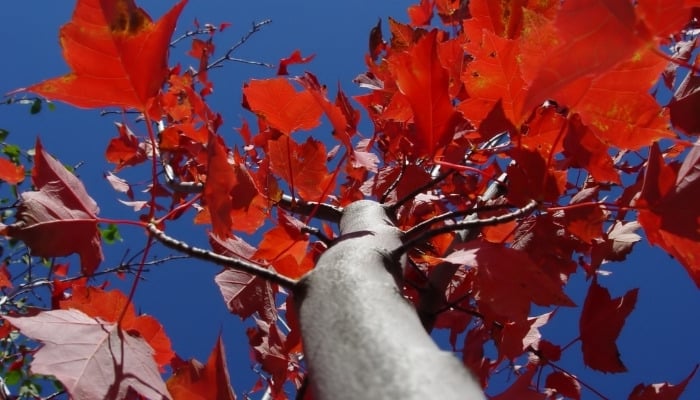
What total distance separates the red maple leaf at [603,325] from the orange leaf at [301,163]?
0.37m

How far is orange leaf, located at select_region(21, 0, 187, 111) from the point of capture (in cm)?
44

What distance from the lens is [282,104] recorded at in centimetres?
65

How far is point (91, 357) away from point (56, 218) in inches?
5.2

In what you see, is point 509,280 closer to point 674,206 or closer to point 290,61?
point 674,206

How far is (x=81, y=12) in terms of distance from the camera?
44 cm

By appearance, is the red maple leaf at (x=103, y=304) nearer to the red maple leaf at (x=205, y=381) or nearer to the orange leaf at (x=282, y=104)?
the red maple leaf at (x=205, y=381)

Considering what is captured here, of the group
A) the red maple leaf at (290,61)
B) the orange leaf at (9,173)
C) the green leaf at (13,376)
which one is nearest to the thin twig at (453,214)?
the orange leaf at (9,173)

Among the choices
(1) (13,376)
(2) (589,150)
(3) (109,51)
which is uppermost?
(3) (109,51)

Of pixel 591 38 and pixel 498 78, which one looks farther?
pixel 498 78

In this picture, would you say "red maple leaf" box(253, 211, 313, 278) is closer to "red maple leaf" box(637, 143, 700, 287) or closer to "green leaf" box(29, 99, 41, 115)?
"red maple leaf" box(637, 143, 700, 287)

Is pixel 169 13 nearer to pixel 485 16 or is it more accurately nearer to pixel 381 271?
pixel 381 271

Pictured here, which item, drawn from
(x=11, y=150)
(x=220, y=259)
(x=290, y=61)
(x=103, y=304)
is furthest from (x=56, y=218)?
(x=11, y=150)

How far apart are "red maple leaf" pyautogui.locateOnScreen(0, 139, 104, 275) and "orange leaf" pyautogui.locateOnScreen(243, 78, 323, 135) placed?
0.21 meters

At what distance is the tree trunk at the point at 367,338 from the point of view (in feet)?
0.84
